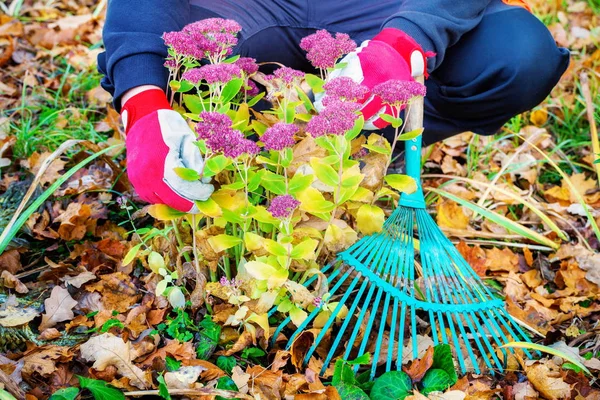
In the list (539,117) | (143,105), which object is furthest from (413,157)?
(539,117)

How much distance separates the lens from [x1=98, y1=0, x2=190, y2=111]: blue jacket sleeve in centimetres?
133

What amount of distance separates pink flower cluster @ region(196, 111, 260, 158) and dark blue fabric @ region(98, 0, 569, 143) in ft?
1.48

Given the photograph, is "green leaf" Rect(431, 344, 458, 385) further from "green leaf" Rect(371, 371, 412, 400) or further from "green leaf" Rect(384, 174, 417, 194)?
"green leaf" Rect(384, 174, 417, 194)

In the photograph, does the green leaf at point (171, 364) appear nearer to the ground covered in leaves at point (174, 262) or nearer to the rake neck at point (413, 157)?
the ground covered in leaves at point (174, 262)

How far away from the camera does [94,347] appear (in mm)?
1241

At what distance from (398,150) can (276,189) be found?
77 centimetres

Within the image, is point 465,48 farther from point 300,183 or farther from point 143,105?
point 143,105

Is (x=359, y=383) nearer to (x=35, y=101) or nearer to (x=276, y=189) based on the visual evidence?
(x=276, y=189)

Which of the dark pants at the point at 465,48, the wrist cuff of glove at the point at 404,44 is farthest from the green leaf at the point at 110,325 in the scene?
the wrist cuff of glove at the point at 404,44

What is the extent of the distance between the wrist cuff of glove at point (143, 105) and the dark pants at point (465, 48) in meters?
→ 0.37

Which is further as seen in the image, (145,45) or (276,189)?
(145,45)

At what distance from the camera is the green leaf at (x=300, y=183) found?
115 cm

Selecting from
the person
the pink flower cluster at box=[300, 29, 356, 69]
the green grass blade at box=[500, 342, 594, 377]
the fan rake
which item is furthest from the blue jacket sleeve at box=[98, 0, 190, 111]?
the green grass blade at box=[500, 342, 594, 377]

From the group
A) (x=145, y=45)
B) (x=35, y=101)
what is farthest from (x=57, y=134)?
(x=145, y=45)
